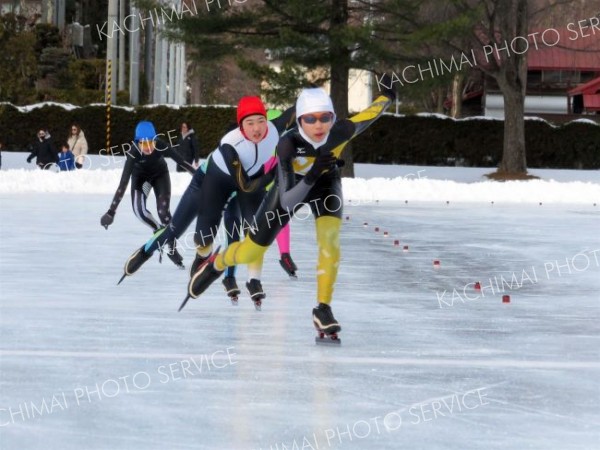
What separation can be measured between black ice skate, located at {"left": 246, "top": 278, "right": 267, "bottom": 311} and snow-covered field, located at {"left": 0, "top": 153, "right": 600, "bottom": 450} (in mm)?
114

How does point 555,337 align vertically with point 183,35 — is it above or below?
below

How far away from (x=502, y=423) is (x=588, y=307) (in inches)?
170

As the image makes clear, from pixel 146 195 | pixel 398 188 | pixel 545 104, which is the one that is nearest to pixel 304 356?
pixel 146 195

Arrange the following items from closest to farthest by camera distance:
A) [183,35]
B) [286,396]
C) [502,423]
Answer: [502,423] < [286,396] < [183,35]

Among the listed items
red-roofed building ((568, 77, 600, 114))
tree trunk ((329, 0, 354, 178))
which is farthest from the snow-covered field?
red-roofed building ((568, 77, 600, 114))

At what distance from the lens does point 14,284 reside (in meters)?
10.0

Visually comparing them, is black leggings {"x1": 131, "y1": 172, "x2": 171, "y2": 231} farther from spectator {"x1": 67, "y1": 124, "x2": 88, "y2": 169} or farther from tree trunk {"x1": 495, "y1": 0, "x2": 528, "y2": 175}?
tree trunk {"x1": 495, "y1": 0, "x2": 528, "y2": 175}

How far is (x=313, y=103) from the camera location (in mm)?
7125

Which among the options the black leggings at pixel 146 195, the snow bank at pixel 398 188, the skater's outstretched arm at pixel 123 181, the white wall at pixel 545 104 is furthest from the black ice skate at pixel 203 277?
the white wall at pixel 545 104

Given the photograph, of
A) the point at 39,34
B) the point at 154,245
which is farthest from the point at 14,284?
the point at 39,34

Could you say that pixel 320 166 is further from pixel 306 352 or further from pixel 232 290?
pixel 232 290

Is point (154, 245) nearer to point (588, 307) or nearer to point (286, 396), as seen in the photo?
point (588, 307)

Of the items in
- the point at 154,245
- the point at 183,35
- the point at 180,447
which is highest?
the point at 183,35

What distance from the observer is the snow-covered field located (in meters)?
5.05
